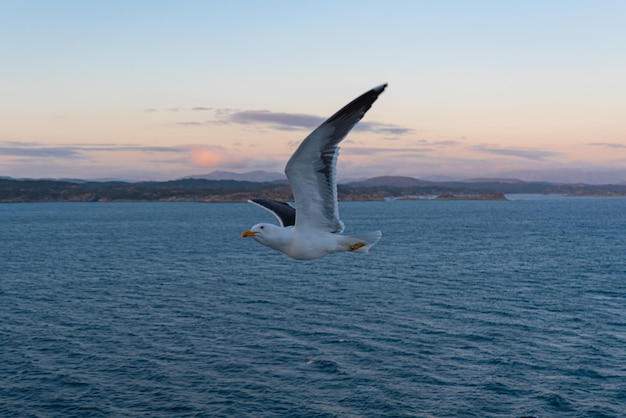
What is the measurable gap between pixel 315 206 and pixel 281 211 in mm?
3574

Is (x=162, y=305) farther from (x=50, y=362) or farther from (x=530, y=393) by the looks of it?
(x=530, y=393)

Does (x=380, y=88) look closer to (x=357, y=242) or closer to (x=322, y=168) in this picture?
(x=322, y=168)

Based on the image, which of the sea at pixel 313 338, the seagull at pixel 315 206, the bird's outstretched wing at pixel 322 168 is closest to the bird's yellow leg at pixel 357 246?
the seagull at pixel 315 206

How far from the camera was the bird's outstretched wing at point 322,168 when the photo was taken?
9516 mm

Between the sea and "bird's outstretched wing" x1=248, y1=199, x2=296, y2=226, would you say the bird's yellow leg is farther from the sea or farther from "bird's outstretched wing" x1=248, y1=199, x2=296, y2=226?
the sea

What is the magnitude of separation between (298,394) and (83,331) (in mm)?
30469

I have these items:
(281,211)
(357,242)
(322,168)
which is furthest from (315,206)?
(281,211)

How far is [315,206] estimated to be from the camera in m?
12.0

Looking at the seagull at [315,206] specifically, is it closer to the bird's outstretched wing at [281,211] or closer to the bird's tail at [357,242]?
the bird's tail at [357,242]

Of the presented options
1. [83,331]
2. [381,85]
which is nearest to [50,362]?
[83,331]

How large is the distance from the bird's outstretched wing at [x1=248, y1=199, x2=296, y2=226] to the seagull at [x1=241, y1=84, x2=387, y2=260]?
8.30ft

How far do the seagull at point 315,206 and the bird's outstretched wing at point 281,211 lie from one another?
2.53 meters

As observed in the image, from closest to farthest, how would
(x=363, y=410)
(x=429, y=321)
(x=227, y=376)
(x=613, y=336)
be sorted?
1. (x=363, y=410)
2. (x=227, y=376)
3. (x=613, y=336)
4. (x=429, y=321)

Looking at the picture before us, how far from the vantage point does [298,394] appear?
1935 inches
